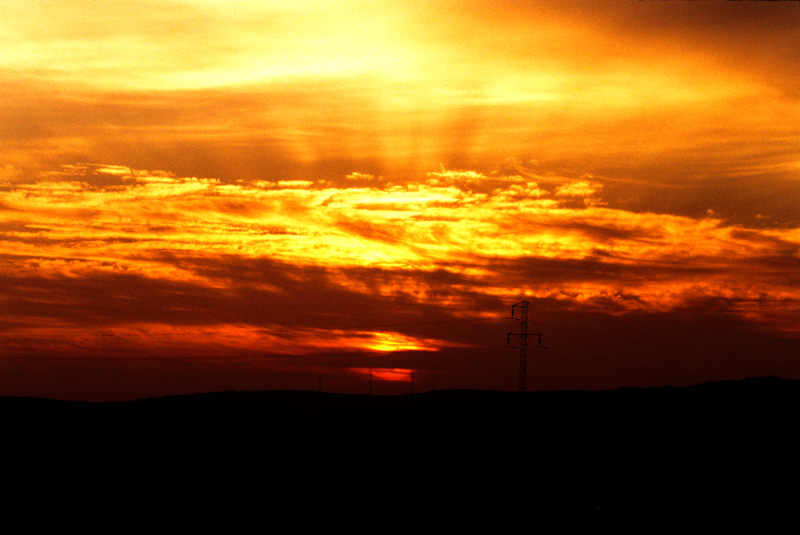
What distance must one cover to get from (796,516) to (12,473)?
175 ft

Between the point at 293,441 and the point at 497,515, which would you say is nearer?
the point at 497,515

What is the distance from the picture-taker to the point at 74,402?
4978 inches

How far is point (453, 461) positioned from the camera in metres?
58.2

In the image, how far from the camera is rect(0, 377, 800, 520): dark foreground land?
48.2 meters

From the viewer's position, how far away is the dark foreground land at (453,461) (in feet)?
158

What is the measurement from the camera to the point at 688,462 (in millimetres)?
53281

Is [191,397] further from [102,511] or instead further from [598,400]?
[102,511]

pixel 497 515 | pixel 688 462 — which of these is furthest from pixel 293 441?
pixel 688 462

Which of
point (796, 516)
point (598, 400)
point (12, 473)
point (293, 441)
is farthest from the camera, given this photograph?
point (598, 400)

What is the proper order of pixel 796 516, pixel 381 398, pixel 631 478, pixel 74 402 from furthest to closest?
pixel 381 398 → pixel 74 402 → pixel 631 478 → pixel 796 516

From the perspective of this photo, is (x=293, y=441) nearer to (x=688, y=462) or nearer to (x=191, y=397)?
(x=688, y=462)

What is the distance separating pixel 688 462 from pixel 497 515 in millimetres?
14548

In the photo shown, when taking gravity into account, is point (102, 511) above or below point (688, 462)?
below

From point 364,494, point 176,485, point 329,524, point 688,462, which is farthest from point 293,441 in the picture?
point 688,462
